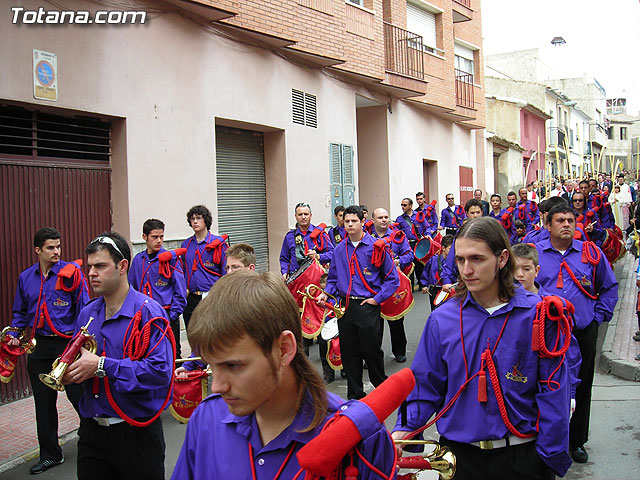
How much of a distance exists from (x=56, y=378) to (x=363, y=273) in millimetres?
4334

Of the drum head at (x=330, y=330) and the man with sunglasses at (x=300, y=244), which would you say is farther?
the man with sunglasses at (x=300, y=244)

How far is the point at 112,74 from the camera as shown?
8992 mm

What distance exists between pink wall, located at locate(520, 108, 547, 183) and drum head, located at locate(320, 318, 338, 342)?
106 ft

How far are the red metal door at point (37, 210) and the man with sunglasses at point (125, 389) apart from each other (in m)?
4.41

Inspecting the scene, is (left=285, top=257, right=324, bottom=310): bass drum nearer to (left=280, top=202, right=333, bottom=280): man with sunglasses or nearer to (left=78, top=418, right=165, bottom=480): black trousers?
(left=280, top=202, right=333, bottom=280): man with sunglasses

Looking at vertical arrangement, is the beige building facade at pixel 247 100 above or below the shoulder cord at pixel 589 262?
above

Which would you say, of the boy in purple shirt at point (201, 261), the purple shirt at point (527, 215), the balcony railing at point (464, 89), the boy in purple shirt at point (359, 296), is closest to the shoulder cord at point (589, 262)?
the boy in purple shirt at point (359, 296)

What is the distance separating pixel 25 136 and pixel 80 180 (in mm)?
943

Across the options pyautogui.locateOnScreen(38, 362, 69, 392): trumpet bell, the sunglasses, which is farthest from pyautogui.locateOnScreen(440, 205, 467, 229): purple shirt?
pyautogui.locateOnScreen(38, 362, 69, 392): trumpet bell

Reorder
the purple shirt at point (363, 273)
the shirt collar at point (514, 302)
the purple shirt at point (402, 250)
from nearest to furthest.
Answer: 1. the shirt collar at point (514, 302)
2. the purple shirt at point (363, 273)
3. the purple shirt at point (402, 250)

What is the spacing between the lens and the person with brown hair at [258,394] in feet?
5.91

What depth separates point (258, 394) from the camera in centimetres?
183

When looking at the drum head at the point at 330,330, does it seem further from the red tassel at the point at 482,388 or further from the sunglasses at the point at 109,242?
the red tassel at the point at 482,388

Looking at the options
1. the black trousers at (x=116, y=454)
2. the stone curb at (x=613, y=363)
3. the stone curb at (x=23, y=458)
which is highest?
the black trousers at (x=116, y=454)
